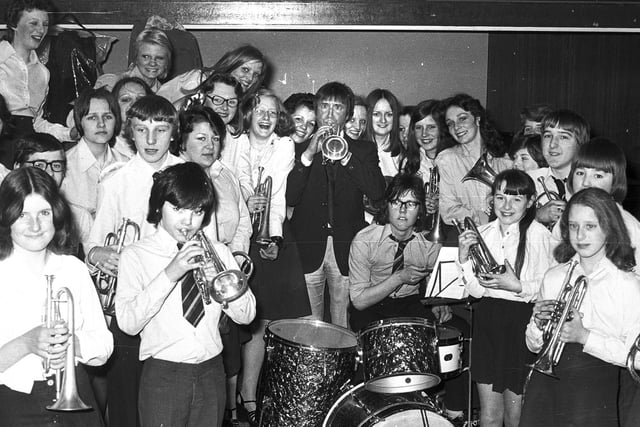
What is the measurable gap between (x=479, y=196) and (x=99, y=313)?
190cm

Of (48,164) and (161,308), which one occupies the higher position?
(48,164)

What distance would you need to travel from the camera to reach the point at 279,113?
385cm

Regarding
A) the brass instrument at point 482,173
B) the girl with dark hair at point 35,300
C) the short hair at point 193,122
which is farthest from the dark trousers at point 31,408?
the brass instrument at point 482,173

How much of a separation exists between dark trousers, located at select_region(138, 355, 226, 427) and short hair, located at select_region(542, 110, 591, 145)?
6.19 ft

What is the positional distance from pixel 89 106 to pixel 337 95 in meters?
1.11

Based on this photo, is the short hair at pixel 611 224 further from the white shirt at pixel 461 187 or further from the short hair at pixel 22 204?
the short hair at pixel 22 204

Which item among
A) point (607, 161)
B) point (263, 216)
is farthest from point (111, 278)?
point (607, 161)

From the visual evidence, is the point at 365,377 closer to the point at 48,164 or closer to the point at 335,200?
the point at 335,200

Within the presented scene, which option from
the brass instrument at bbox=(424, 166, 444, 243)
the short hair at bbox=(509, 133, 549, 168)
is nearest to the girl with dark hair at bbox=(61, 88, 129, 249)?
the brass instrument at bbox=(424, 166, 444, 243)

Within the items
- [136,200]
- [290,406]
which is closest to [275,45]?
[136,200]

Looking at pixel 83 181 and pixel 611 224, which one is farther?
pixel 83 181

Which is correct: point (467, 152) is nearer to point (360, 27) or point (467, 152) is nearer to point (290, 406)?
point (360, 27)

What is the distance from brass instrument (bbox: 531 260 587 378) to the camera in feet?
9.72

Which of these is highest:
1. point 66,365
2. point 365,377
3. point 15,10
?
point 15,10
